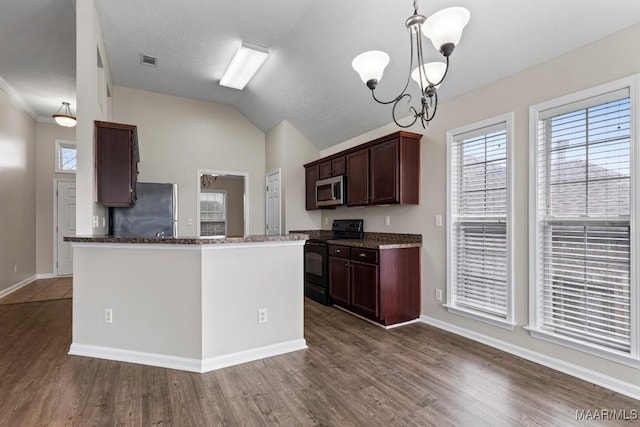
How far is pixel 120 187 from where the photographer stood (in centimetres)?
322

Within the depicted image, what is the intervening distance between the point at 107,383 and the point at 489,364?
286 centimetres

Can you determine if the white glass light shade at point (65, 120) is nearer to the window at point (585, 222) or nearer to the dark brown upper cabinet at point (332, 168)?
the dark brown upper cabinet at point (332, 168)

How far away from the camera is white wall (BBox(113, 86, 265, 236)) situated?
17.5ft

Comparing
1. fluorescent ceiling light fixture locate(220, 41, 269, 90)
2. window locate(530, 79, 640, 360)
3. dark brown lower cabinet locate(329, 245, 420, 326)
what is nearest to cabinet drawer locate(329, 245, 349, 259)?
dark brown lower cabinet locate(329, 245, 420, 326)

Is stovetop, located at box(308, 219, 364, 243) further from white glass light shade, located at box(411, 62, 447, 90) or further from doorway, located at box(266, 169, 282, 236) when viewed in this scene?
white glass light shade, located at box(411, 62, 447, 90)

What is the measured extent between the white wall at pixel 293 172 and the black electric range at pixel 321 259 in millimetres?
723

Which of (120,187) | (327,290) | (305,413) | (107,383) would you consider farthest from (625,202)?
(120,187)

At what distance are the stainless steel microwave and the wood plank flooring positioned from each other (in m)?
4.06

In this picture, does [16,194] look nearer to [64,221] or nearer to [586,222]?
[64,221]

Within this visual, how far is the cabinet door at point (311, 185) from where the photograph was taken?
5.34 metres

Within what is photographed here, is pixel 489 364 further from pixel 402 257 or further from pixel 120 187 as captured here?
pixel 120 187

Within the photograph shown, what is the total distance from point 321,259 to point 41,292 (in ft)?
14.8

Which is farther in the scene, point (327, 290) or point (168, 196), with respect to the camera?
point (168, 196)

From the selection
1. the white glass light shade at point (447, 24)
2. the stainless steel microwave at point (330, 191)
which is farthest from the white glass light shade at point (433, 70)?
the stainless steel microwave at point (330, 191)
